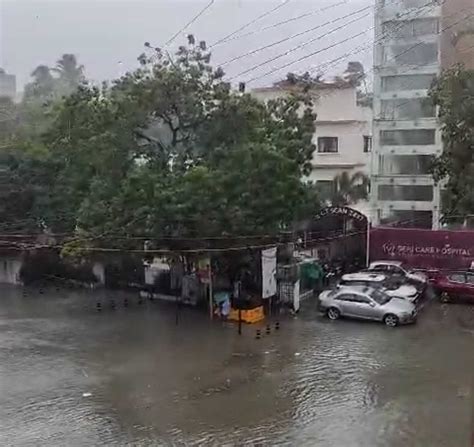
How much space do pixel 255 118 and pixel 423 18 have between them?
7672mm

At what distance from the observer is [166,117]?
14.0m

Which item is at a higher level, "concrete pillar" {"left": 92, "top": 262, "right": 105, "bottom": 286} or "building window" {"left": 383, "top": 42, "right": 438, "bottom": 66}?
"building window" {"left": 383, "top": 42, "right": 438, "bottom": 66}

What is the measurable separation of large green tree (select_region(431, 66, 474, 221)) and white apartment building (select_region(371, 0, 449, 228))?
295 cm

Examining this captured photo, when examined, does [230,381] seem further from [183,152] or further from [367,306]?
[183,152]

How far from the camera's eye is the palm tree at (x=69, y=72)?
1452cm

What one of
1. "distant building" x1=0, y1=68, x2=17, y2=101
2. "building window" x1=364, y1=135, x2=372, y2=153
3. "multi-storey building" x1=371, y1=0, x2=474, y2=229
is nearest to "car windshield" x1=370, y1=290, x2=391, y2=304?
"multi-storey building" x1=371, y1=0, x2=474, y2=229

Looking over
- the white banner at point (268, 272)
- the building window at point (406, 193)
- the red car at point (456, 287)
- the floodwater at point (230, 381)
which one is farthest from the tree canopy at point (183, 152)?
the building window at point (406, 193)

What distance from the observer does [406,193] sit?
2002 centimetres

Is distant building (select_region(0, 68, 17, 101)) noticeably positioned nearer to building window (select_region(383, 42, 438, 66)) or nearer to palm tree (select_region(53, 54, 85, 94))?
palm tree (select_region(53, 54, 85, 94))

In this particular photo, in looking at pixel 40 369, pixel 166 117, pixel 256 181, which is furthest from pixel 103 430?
pixel 166 117

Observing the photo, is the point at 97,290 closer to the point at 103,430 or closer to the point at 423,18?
the point at 103,430

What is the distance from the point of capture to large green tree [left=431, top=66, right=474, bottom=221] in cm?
1544

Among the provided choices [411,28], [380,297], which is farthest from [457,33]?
[380,297]

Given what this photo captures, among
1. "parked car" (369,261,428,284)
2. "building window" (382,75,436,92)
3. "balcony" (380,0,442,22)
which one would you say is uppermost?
"balcony" (380,0,442,22)
